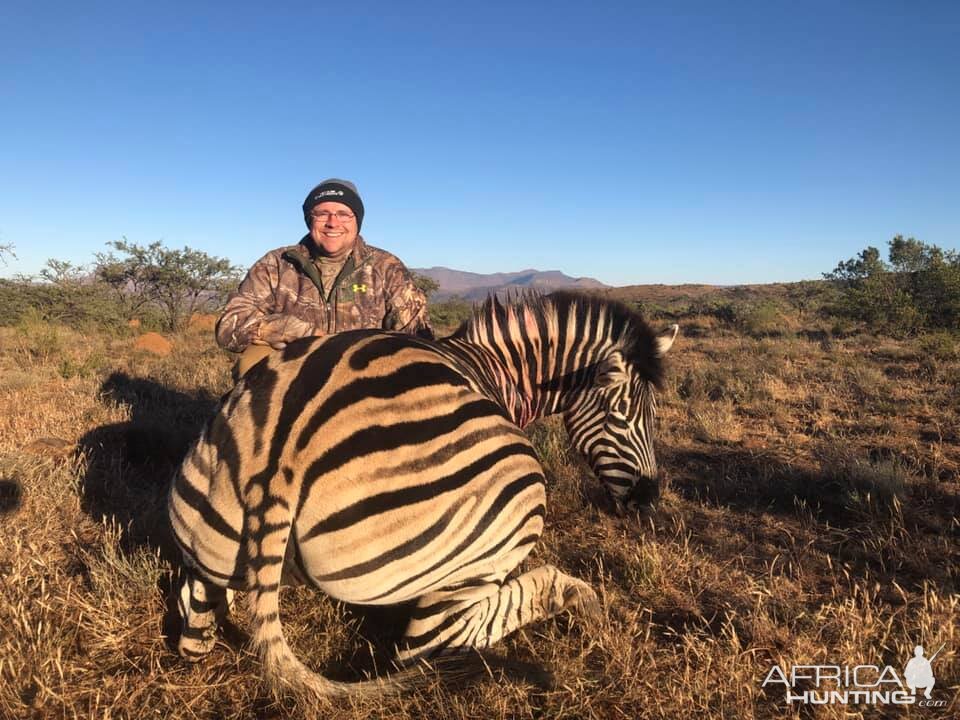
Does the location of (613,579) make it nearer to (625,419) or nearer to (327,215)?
(625,419)

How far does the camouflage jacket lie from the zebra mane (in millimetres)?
1241

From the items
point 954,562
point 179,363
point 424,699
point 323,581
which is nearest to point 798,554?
point 954,562

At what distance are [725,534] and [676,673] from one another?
5.44ft

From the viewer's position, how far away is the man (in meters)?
4.41

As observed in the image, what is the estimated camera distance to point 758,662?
229 centimetres

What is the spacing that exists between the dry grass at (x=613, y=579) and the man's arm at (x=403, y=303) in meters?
1.55

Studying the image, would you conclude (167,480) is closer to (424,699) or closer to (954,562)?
(424,699)

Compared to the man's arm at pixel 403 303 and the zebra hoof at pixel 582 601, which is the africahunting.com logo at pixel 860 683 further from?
the man's arm at pixel 403 303

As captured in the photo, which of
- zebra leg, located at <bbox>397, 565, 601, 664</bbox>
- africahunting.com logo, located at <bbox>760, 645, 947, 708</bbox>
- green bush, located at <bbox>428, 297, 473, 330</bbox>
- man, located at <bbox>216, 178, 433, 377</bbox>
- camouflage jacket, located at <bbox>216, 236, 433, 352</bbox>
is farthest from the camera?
green bush, located at <bbox>428, 297, 473, 330</bbox>

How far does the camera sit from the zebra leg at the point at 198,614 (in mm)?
2236

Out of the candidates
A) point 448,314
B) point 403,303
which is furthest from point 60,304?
point 403,303

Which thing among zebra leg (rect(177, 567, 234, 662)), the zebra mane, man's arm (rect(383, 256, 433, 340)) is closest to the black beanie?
man's arm (rect(383, 256, 433, 340))

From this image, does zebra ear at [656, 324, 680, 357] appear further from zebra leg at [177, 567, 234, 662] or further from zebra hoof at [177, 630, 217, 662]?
zebra hoof at [177, 630, 217, 662]

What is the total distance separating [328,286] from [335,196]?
2.46 feet
